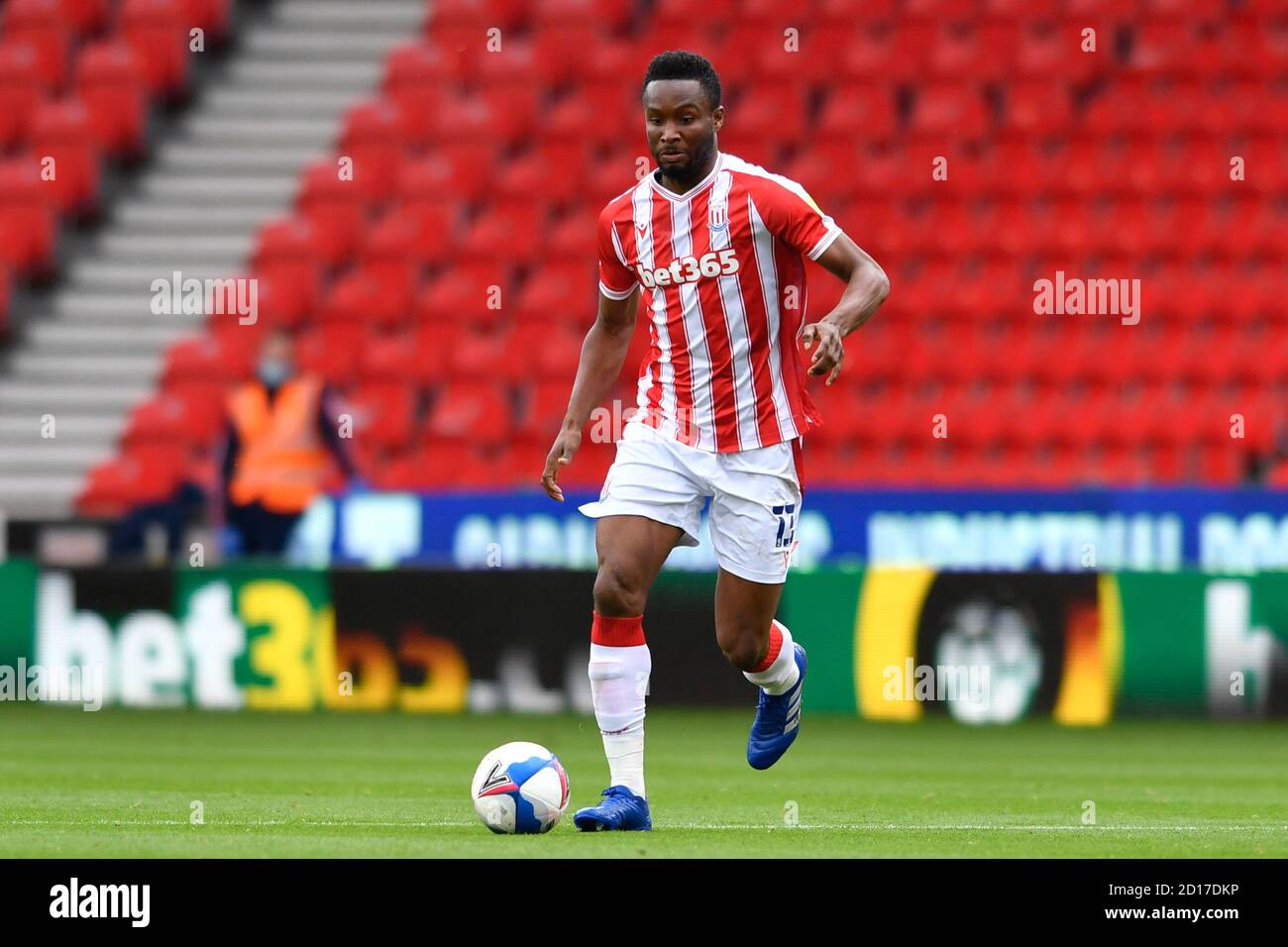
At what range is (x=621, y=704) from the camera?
630cm

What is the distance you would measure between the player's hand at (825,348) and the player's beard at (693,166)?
84cm

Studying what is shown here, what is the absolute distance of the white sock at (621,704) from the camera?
629cm

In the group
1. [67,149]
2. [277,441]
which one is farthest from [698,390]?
[67,149]

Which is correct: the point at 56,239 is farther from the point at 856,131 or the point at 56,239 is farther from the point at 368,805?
the point at 368,805

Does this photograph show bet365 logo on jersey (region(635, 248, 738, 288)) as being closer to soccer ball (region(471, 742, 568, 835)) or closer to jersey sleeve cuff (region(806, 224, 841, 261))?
jersey sleeve cuff (region(806, 224, 841, 261))

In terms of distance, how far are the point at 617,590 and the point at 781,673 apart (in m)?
1.01

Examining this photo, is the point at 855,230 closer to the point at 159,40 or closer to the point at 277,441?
the point at 277,441

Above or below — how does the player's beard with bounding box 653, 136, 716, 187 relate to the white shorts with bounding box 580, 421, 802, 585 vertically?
above

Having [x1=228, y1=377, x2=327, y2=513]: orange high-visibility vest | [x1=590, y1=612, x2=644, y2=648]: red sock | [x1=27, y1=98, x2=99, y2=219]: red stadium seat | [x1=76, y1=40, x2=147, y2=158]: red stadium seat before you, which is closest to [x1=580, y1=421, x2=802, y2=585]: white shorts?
[x1=590, y1=612, x2=644, y2=648]: red sock

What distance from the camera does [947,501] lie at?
12180 millimetres

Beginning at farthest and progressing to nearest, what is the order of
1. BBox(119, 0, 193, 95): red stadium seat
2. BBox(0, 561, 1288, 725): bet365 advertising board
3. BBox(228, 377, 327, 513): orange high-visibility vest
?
1. BBox(119, 0, 193, 95): red stadium seat
2. BBox(228, 377, 327, 513): orange high-visibility vest
3. BBox(0, 561, 1288, 725): bet365 advertising board

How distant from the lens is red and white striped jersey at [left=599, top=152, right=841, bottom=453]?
20.9 feet

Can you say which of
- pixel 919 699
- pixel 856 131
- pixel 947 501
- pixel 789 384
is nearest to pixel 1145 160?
pixel 856 131

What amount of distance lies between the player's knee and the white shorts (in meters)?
0.19
